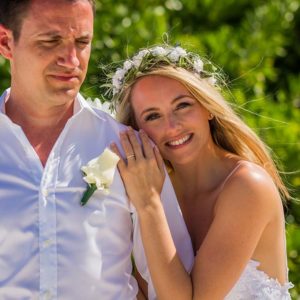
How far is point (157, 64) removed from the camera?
13.9ft

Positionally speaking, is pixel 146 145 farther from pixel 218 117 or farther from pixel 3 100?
pixel 3 100

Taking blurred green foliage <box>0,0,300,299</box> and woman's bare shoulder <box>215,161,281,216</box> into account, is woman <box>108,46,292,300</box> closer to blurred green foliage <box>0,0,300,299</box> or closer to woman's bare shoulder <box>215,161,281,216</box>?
woman's bare shoulder <box>215,161,281,216</box>

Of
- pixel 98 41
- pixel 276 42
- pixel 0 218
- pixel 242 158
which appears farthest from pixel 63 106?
pixel 276 42

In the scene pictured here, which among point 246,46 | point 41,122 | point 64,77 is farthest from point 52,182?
point 246,46

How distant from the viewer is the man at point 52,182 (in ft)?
12.0

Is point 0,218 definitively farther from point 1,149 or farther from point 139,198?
point 139,198

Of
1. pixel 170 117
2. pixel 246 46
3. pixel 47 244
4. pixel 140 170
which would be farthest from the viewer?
pixel 246 46

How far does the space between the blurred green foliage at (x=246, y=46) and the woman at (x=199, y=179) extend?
1.53 m

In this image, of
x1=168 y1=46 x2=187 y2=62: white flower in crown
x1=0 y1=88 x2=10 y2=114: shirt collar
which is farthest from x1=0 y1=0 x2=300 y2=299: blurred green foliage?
x1=0 y1=88 x2=10 y2=114: shirt collar

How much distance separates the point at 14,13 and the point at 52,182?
714mm

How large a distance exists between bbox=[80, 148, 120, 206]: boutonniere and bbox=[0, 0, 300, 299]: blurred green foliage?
2.20 m

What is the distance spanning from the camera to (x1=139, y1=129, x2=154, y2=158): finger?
398 centimetres

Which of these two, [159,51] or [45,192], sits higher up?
[159,51]

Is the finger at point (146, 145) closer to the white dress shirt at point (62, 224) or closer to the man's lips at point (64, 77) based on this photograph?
the white dress shirt at point (62, 224)
